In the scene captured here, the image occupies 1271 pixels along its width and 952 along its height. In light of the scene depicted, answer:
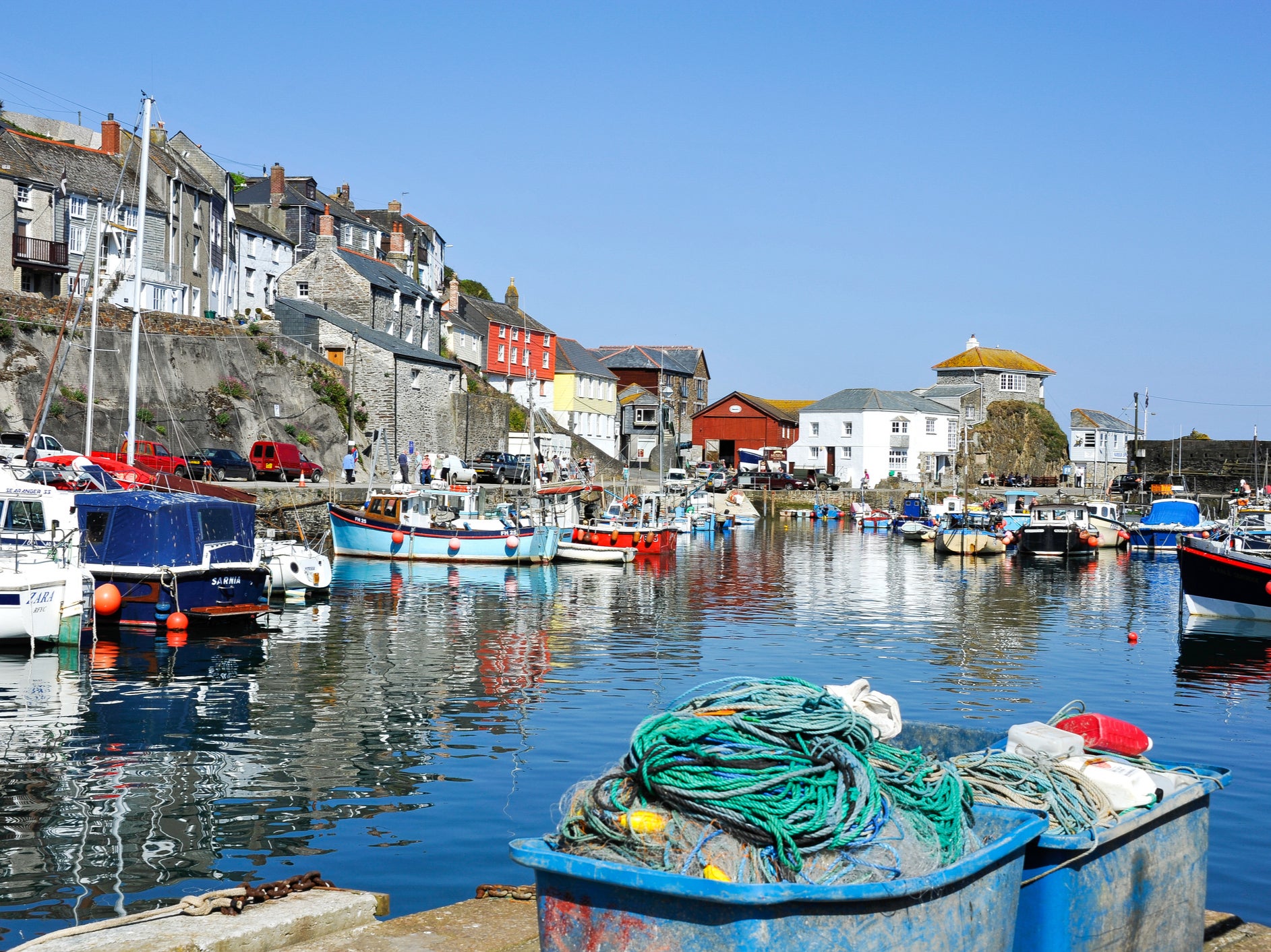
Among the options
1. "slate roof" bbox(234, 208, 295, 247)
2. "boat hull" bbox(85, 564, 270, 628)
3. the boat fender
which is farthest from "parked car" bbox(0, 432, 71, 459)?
the boat fender

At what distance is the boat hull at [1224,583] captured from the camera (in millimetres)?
30984

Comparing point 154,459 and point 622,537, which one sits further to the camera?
point 622,537

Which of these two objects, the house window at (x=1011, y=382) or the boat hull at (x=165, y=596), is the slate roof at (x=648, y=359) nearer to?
the house window at (x=1011, y=382)

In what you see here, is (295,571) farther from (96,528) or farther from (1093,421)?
(1093,421)

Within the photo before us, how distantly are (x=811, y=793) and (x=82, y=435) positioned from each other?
46.0 metres

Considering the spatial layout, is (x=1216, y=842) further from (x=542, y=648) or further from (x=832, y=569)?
(x=832, y=569)

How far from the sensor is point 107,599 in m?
24.5

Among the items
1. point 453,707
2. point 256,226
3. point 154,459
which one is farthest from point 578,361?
point 453,707

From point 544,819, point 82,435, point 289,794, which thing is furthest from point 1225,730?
point 82,435

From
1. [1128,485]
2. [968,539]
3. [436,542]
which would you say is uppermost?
[1128,485]

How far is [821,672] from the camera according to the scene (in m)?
23.2

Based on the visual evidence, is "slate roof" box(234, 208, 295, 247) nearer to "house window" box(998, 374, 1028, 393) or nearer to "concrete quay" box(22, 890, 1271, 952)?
"house window" box(998, 374, 1028, 393)

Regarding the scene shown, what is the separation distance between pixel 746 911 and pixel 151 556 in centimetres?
2264

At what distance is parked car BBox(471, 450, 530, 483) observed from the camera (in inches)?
2525
